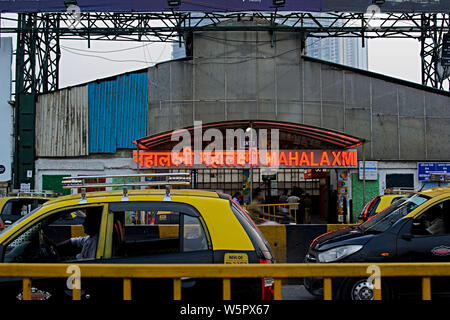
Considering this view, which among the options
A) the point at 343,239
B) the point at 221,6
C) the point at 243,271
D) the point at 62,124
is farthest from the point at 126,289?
the point at 62,124

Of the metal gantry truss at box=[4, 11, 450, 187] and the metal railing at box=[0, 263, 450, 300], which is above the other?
the metal gantry truss at box=[4, 11, 450, 187]

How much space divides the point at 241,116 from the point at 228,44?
3.73 metres

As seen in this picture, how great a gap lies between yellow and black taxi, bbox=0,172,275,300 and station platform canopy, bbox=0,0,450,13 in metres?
17.0

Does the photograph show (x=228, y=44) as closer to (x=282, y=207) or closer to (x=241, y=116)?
(x=241, y=116)

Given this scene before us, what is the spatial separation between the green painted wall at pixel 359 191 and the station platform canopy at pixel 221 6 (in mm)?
7898

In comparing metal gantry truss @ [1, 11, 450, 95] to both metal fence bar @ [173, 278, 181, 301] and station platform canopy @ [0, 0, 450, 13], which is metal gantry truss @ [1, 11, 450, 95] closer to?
station platform canopy @ [0, 0, 450, 13]

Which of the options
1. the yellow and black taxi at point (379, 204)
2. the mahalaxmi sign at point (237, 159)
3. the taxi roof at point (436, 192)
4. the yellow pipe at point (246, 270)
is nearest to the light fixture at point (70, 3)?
the mahalaxmi sign at point (237, 159)

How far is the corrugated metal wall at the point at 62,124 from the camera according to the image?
21438 millimetres

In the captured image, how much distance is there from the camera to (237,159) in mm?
17297

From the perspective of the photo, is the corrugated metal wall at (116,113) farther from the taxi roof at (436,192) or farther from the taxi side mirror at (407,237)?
the taxi side mirror at (407,237)

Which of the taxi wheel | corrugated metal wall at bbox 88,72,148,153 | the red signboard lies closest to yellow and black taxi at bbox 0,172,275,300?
the taxi wheel

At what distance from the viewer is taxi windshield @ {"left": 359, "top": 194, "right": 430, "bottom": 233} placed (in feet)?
22.0
